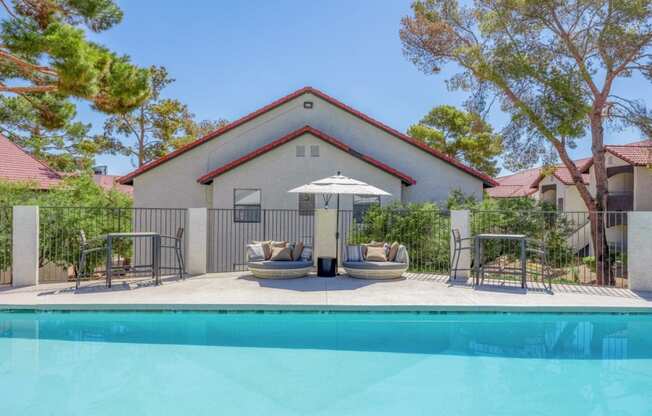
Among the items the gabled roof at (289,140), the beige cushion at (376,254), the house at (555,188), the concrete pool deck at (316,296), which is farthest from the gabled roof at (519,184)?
the concrete pool deck at (316,296)

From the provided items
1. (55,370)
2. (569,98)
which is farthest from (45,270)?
(569,98)

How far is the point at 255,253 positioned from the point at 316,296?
9.14 ft

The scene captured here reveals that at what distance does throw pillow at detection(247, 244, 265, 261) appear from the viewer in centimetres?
1112

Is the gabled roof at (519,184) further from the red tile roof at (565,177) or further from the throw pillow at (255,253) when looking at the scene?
the throw pillow at (255,253)

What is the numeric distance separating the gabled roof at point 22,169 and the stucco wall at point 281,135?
207 inches

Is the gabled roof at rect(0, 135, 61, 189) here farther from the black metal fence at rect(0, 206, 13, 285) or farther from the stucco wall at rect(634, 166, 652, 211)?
the stucco wall at rect(634, 166, 652, 211)

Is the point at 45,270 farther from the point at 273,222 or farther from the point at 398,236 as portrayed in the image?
the point at 398,236

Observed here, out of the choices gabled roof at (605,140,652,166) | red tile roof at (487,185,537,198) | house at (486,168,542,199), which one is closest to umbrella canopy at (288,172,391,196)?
gabled roof at (605,140,652,166)

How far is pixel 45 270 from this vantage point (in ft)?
50.5

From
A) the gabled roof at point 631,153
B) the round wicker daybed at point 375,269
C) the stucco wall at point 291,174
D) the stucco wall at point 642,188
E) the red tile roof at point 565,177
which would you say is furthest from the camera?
the red tile roof at point 565,177

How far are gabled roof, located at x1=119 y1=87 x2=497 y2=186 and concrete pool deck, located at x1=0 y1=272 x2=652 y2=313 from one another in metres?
8.71

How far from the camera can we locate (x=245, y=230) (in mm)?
17000

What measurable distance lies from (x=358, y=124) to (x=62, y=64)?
11236 millimetres

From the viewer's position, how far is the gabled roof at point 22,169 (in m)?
19.7
